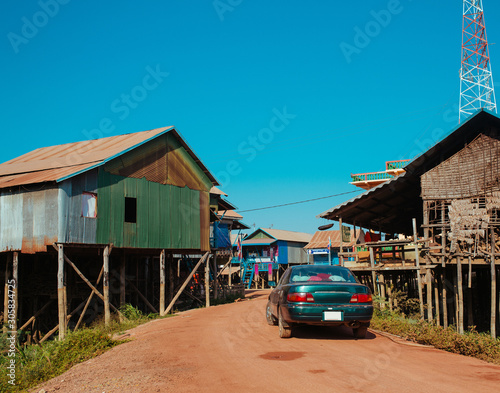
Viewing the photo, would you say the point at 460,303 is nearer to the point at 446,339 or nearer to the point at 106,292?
the point at 446,339

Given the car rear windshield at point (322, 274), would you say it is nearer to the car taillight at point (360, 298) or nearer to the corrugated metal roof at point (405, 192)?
the car taillight at point (360, 298)

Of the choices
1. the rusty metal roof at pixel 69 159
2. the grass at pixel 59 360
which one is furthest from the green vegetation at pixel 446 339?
the rusty metal roof at pixel 69 159

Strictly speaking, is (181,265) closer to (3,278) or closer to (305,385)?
(3,278)

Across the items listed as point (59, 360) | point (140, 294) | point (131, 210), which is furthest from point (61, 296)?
point (140, 294)

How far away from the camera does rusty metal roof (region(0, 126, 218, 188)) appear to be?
18.2m

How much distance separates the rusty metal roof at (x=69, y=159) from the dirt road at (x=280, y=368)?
943 cm

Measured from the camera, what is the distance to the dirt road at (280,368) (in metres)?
6.40

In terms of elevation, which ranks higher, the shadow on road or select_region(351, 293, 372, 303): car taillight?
select_region(351, 293, 372, 303): car taillight

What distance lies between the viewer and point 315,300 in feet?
32.2

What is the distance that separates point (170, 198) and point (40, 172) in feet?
18.7

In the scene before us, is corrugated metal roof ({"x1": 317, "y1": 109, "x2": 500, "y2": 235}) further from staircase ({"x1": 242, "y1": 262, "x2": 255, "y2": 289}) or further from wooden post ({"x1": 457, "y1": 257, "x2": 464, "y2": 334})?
staircase ({"x1": 242, "y1": 262, "x2": 255, "y2": 289})

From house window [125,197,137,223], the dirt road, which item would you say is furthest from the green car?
house window [125,197,137,223]

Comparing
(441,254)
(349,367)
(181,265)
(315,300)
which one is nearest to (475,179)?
(441,254)

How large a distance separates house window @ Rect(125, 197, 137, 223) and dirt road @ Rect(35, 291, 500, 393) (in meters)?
11.1
